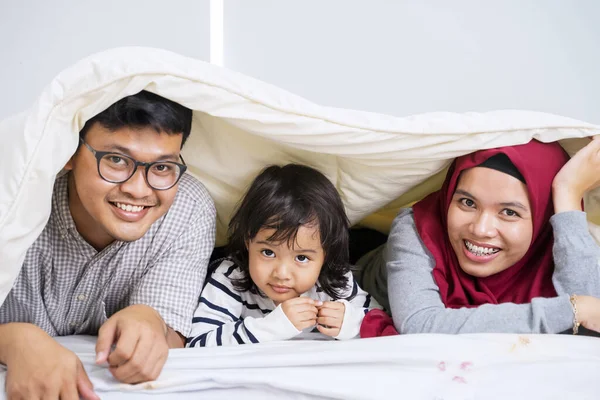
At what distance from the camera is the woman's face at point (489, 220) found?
4.09ft

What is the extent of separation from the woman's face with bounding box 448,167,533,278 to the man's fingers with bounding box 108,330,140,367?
65 cm

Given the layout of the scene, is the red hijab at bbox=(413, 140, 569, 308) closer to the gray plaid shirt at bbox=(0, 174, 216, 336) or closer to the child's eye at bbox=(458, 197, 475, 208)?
the child's eye at bbox=(458, 197, 475, 208)

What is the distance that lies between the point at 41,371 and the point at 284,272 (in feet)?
1.59

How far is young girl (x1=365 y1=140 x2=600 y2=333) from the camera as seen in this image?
1.19m

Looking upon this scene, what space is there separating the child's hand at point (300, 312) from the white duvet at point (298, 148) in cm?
9

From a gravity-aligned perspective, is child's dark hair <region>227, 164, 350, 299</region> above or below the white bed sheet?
above

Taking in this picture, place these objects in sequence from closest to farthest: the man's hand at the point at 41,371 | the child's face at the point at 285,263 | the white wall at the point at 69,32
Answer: the man's hand at the point at 41,371
the child's face at the point at 285,263
the white wall at the point at 69,32

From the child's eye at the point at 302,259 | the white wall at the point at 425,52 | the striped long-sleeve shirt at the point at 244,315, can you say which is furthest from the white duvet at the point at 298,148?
the white wall at the point at 425,52

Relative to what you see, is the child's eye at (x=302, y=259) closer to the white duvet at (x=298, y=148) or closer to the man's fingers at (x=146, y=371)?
the white duvet at (x=298, y=148)

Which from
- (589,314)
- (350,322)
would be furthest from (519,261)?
(350,322)

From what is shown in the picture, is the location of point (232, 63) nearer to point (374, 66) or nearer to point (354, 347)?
point (374, 66)

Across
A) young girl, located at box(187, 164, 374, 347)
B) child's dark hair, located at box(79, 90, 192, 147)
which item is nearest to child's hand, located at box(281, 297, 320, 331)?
young girl, located at box(187, 164, 374, 347)

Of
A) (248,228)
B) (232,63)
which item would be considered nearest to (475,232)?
(248,228)

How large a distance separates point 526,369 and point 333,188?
1.76ft
